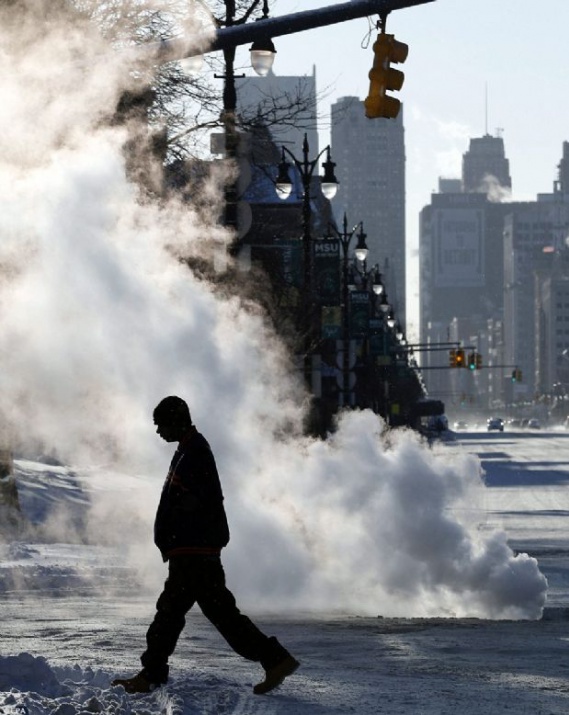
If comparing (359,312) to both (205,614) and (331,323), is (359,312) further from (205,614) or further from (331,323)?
(205,614)

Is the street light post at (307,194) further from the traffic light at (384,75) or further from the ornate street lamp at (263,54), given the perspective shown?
the traffic light at (384,75)

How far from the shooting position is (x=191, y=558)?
9.34 meters

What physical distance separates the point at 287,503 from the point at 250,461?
0.61m

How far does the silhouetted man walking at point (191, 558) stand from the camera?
30.6 ft

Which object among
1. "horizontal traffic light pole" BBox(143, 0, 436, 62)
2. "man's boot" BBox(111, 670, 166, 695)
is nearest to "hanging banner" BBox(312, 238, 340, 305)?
"horizontal traffic light pole" BBox(143, 0, 436, 62)

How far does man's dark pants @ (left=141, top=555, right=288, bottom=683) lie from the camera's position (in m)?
9.36

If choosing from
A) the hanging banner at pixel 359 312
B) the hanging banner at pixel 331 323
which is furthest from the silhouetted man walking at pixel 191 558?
the hanging banner at pixel 359 312

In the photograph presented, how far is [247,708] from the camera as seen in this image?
8.95 metres

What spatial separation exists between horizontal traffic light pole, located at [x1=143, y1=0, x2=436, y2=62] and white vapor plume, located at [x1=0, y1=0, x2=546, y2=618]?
1.71 meters

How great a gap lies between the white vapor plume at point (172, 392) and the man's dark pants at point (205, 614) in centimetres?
635

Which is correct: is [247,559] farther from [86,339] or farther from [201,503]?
[201,503]

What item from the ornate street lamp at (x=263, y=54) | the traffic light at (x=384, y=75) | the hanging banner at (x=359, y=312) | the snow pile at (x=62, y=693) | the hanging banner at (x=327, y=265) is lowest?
the snow pile at (x=62, y=693)

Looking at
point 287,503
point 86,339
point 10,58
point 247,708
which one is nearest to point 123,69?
point 10,58

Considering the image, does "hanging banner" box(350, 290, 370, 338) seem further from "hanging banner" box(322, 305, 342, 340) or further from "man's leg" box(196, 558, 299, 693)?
"man's leg" box(196, 558, 299, 693)
